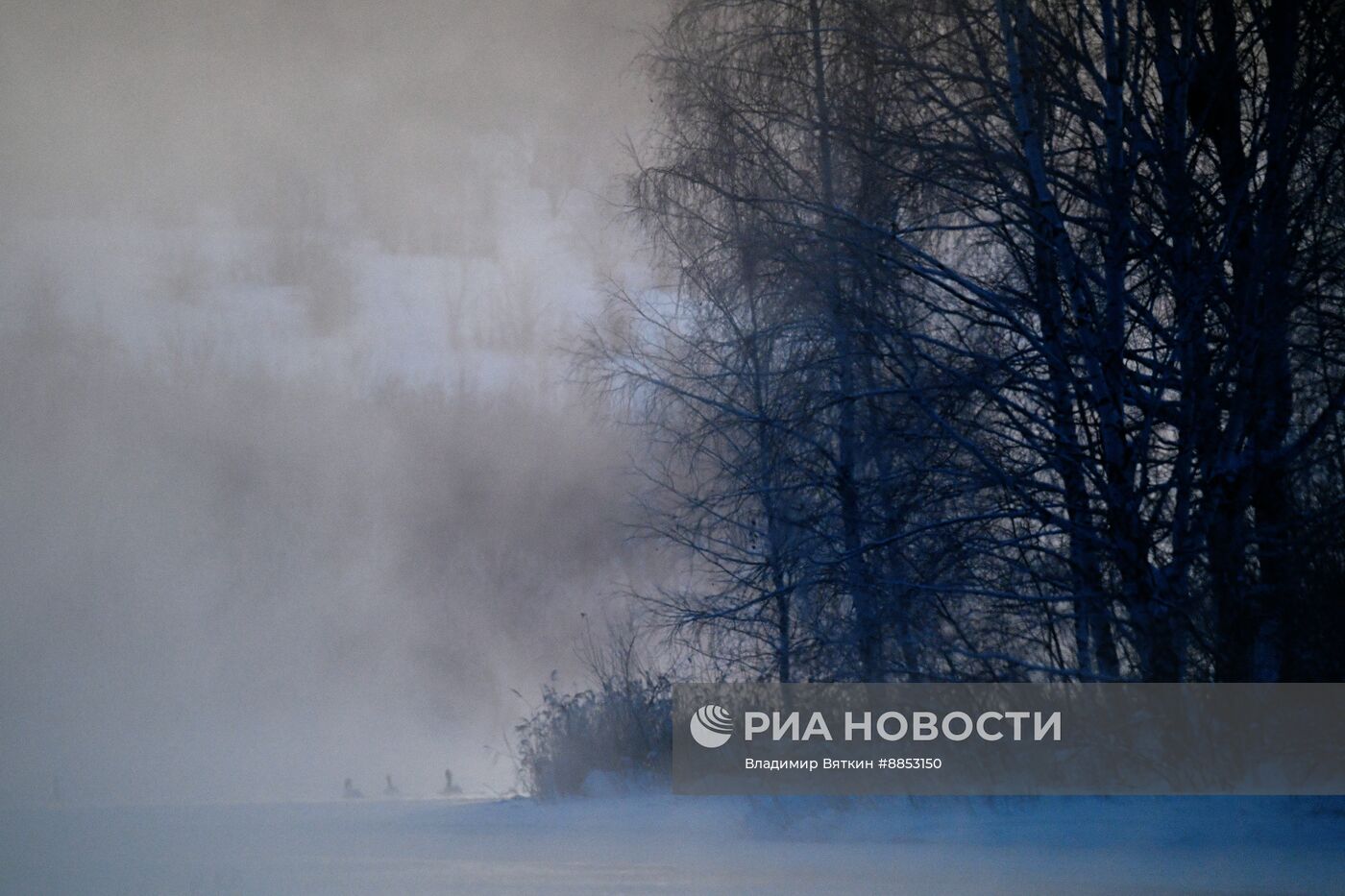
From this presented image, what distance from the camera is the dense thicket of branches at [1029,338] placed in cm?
276

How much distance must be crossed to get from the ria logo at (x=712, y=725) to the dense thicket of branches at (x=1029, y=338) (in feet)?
0.57

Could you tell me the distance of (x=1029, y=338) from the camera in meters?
2.82

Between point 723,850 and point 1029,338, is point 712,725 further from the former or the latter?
point 1029,338

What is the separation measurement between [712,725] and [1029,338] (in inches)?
60.6

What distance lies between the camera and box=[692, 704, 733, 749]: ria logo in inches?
130

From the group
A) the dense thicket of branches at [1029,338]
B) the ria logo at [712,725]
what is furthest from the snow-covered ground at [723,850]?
the dense thicket of branches at [1029,338]

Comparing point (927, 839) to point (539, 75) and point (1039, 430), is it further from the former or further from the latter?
point (539, 75)

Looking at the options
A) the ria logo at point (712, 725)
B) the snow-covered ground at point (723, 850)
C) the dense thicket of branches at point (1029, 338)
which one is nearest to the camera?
the snow-covered ground at point (723, 850)

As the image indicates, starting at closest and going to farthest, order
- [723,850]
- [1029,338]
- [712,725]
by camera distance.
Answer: [723,850]
[1029,338]
[712,725]

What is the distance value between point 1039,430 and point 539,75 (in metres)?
2.60

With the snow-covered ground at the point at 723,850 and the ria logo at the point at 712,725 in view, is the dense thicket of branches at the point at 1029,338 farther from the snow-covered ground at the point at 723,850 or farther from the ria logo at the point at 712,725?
the snow-covered ground at the point at 723,850

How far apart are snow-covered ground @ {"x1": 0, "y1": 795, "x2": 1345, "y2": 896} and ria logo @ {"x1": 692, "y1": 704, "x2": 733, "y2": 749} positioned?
0.61 ft

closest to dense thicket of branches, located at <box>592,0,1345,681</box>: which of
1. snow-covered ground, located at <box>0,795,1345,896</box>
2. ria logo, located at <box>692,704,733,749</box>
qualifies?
ria logo, located at <box>692,704,733,749</box>

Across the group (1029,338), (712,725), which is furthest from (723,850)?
(1029,338)
